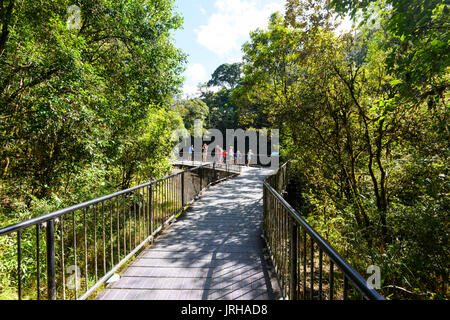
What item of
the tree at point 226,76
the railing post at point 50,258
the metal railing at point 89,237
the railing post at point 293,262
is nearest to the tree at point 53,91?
the metal railing at point 89,237

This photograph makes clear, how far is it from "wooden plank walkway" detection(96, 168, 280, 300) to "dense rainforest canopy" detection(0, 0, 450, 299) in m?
1.66

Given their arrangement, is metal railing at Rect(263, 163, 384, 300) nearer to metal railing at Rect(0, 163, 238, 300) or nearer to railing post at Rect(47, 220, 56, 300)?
Answer: metal railing at Rect(0, 163, 238, 300)

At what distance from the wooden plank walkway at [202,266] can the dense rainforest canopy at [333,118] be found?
5.46 feet

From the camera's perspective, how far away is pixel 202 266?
347 cm

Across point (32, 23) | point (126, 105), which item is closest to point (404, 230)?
point (126, 105)

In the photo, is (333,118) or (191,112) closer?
(333,118)

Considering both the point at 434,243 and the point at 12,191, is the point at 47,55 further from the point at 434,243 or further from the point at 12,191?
the point at 434,243

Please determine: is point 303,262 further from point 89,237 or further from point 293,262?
point 89,237

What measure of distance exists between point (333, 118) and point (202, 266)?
4.06 m

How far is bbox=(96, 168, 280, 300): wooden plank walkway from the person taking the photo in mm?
2748

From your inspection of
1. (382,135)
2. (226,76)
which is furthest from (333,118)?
(226,76)

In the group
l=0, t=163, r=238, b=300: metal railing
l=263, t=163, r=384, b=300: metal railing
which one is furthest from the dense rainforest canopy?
l=263, t=163, r=384, b=300: metal railing

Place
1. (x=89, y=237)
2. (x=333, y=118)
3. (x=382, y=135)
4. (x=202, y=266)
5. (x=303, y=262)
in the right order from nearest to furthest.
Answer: (x=303, y=262), (x=202, y=266), (x=382, y=135), (x=333, y=118), (x=89, y=237)
